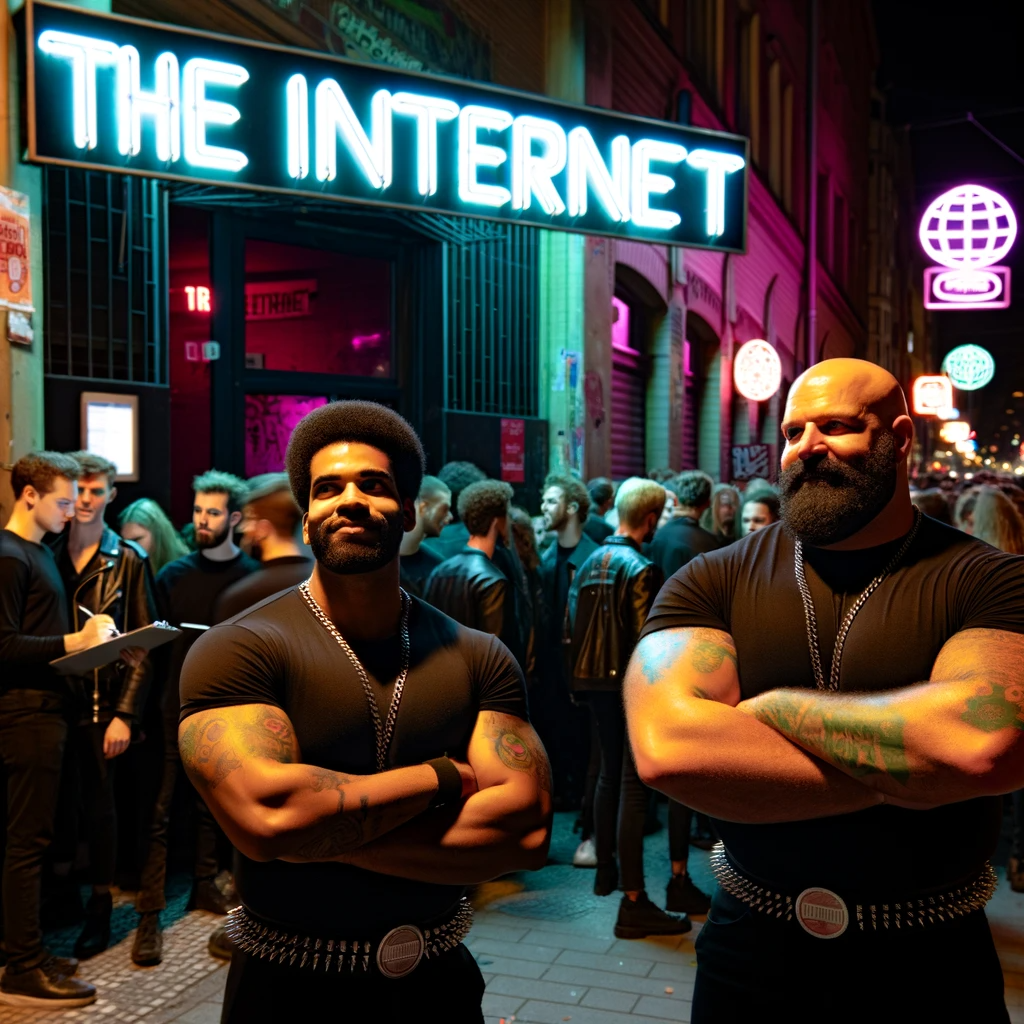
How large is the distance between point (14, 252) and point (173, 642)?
113 inches

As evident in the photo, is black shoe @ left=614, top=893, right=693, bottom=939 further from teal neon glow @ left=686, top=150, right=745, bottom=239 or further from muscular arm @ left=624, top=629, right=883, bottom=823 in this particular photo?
teal neon glow @ left=686, top=150, right=745, bottom=239

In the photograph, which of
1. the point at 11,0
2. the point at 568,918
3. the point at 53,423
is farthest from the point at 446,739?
the point at 11,0

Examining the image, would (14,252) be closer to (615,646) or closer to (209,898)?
(209,898)

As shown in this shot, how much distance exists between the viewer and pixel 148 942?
5207 millimetres

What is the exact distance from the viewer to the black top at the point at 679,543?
7.04 m

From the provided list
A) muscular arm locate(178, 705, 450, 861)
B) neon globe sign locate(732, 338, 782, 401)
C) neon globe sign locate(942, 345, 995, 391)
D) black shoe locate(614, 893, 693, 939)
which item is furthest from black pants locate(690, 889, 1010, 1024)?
neon globe sign locate(942, 345, 995, 391)

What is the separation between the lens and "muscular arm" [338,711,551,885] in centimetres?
237

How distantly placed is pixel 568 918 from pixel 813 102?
1920 cm

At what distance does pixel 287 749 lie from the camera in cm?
233

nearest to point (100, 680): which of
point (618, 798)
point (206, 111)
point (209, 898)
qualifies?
point (209, 898)

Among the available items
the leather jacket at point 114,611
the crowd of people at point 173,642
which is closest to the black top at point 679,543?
the crowd of people at point 173,642

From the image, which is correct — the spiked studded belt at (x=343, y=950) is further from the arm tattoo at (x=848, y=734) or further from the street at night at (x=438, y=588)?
the arm tattoo at (x=848, y=734)

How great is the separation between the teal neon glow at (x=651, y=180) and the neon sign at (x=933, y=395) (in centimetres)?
3208

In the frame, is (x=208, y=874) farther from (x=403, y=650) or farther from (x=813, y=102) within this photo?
(x=813, y=102)
